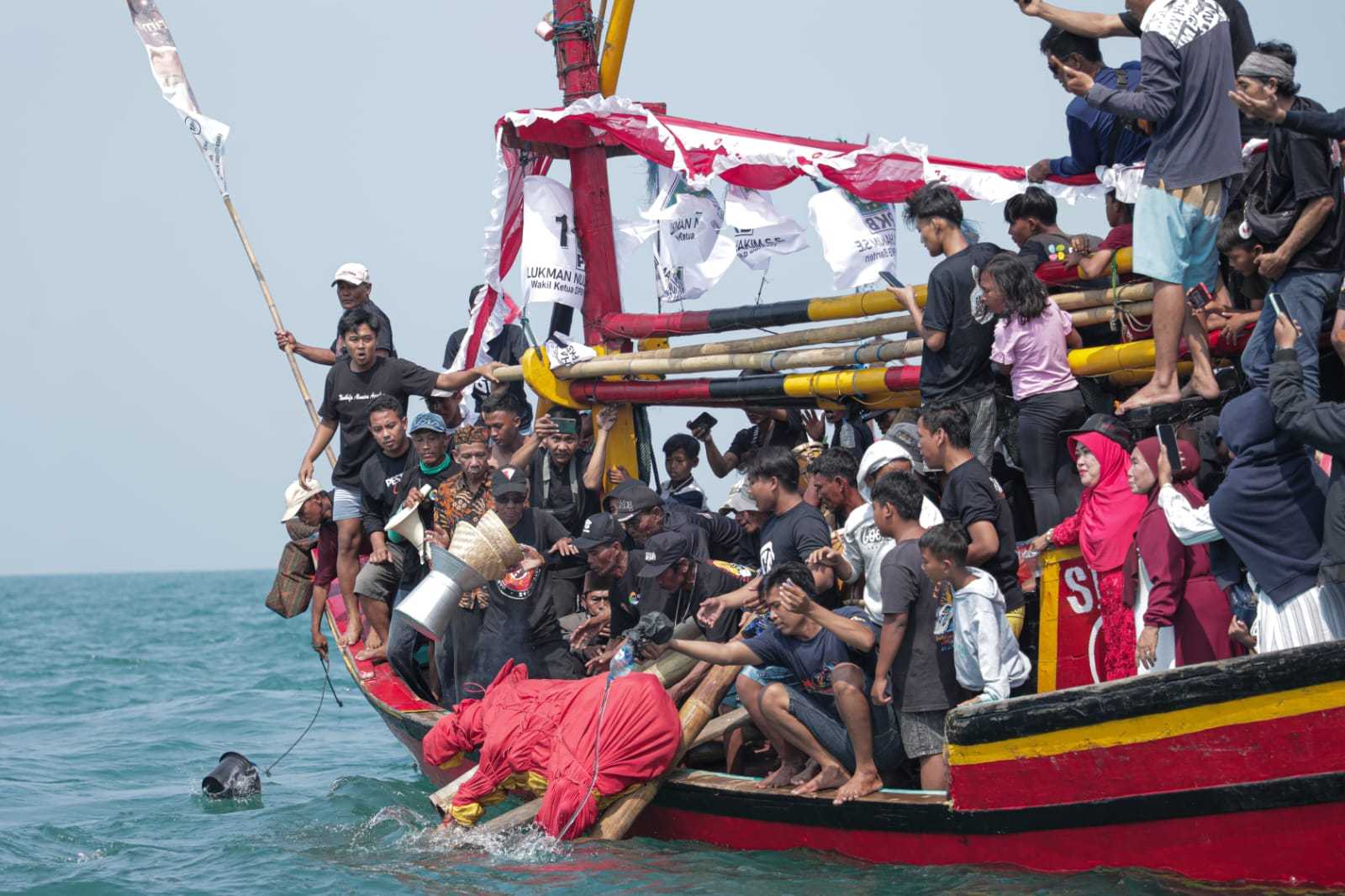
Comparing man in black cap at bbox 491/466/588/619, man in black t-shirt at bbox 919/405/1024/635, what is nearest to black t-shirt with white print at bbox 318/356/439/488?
man in black cap at bbox 491/466/588/619

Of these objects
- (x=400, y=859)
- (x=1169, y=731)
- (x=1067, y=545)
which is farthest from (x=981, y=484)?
(x=400, y=859)

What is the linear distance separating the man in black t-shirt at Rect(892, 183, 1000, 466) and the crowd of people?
1 cm

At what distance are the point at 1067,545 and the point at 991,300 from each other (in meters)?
1.29

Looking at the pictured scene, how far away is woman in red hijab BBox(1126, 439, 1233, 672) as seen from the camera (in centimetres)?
612

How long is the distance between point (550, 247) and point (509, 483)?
2.77 metres

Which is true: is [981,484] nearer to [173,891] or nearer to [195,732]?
[173,891]

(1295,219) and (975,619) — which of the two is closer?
(1295,219)

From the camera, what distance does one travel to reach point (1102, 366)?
7.25 m

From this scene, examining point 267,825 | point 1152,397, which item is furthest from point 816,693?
point 267,825

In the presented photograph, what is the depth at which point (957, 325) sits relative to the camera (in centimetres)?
752

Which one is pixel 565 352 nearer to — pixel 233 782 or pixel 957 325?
pixel 957 325

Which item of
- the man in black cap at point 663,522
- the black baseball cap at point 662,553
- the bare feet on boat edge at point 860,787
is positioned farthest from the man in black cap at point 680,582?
the bare feet on boat edge at point 860,787

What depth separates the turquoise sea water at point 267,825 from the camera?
23.0ft

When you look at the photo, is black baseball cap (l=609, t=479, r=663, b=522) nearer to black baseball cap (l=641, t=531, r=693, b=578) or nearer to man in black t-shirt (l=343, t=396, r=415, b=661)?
black baseball cap (l=641, t=531, r=693, b=578)
